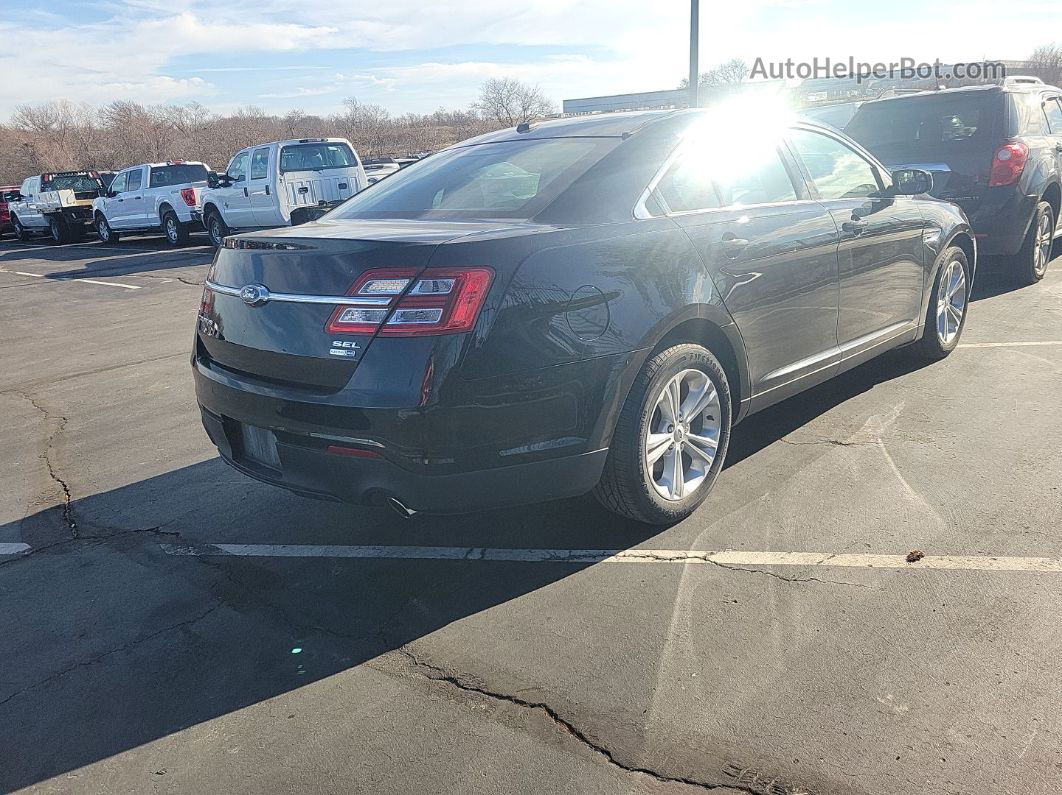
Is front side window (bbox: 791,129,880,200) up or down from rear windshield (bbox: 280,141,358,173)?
down

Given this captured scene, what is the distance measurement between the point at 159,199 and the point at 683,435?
19324 millimetres

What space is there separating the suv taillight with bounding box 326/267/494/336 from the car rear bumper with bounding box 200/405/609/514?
Result: 18.7 inches

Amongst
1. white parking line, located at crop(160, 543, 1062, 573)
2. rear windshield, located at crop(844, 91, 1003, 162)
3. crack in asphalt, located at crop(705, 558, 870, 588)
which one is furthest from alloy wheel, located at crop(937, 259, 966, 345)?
crack in asphalt, located at crop(705, 558, 870, 588)

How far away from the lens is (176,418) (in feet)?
19.0

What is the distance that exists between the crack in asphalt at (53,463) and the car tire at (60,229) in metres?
19.8

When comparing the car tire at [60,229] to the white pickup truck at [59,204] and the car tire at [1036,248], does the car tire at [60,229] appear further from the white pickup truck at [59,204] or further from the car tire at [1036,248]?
the car tire at [1036,248]

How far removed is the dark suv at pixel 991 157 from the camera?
7.75m

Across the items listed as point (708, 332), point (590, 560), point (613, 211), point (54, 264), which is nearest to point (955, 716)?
Result: point (590, 560)

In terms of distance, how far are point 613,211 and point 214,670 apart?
7.23ft

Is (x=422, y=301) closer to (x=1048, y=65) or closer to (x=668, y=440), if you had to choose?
(x=668, y=440)

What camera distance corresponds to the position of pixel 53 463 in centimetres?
508

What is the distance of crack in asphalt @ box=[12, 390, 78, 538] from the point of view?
4.21 meters

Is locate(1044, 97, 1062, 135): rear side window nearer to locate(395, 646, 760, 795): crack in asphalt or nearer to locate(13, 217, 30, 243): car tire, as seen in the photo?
locate(395, 646, 760, 795): crack in asphalt

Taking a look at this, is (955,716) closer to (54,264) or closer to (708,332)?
(708,332)
